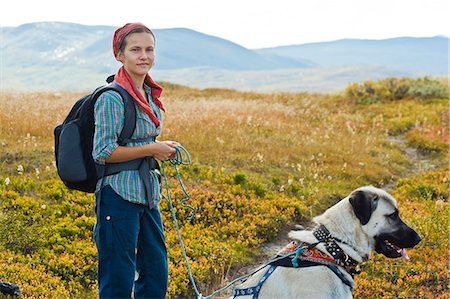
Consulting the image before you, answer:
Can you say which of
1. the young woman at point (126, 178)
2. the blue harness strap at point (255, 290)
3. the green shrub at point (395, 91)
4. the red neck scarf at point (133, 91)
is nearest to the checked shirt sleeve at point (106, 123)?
the young woman at point (126, 178)

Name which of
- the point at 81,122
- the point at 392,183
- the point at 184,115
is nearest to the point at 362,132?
the point at 392,183

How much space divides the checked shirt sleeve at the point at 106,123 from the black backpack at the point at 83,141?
75 mm

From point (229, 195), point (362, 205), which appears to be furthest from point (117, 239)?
point (229, 195)

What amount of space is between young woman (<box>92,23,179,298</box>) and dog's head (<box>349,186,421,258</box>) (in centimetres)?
175

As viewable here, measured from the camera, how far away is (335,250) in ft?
13.8

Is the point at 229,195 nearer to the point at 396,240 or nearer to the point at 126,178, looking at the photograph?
the point at 396,240

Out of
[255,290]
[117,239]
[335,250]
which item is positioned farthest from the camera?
[335,250]

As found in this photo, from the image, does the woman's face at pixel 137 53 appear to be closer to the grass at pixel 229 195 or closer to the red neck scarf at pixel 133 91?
the red neck scarf at pixel 133 91

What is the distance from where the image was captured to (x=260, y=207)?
29.2 ft

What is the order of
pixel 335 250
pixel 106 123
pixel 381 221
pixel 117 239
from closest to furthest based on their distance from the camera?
pixel 106 123, pixel 117 239, pixel 335 250, pixel 381 221

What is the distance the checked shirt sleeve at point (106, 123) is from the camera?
3605mm

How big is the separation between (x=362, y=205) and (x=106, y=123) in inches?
92.2

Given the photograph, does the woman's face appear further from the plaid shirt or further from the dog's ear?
the dog's ear

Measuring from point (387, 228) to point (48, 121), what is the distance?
10.5 m
